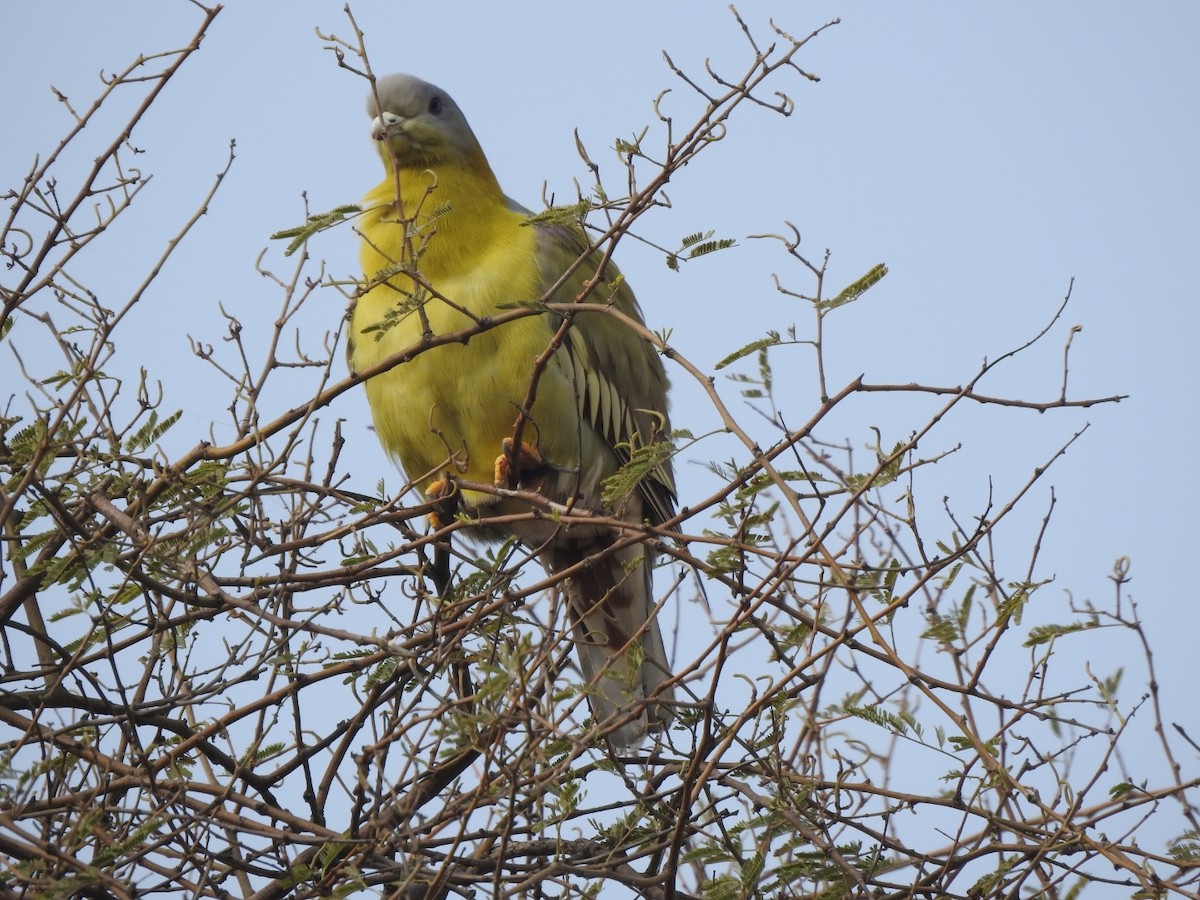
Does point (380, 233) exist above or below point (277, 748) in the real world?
above

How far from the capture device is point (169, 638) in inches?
141

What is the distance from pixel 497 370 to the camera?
463cm

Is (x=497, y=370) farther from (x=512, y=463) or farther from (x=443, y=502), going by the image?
(x=443, y=502)

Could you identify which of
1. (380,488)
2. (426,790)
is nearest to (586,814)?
(426,790)

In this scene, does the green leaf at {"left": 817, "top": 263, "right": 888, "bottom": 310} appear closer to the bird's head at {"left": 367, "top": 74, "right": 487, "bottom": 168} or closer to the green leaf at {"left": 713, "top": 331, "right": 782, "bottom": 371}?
the green leaf at {"left": 713, "top": 331, "right": 782, "bottom": 371}

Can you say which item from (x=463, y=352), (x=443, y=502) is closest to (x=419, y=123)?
(x=463, y=352)

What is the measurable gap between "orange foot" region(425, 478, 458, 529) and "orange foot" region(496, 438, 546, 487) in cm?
18

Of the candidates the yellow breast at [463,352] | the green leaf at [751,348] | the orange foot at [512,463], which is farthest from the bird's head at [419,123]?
the green leaf at [751,348]

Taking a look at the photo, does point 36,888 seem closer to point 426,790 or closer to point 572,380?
point 426,790

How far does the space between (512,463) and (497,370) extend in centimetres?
48

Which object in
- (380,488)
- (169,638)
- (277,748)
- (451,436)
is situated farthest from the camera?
(451,436)

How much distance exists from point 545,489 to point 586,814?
182cm

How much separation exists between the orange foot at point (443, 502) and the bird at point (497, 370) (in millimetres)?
20

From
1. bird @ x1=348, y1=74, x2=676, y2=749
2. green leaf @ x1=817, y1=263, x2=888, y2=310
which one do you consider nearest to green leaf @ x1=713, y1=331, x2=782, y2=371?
green leaf @ x1=817, y1=263, x2=888, y2=310
